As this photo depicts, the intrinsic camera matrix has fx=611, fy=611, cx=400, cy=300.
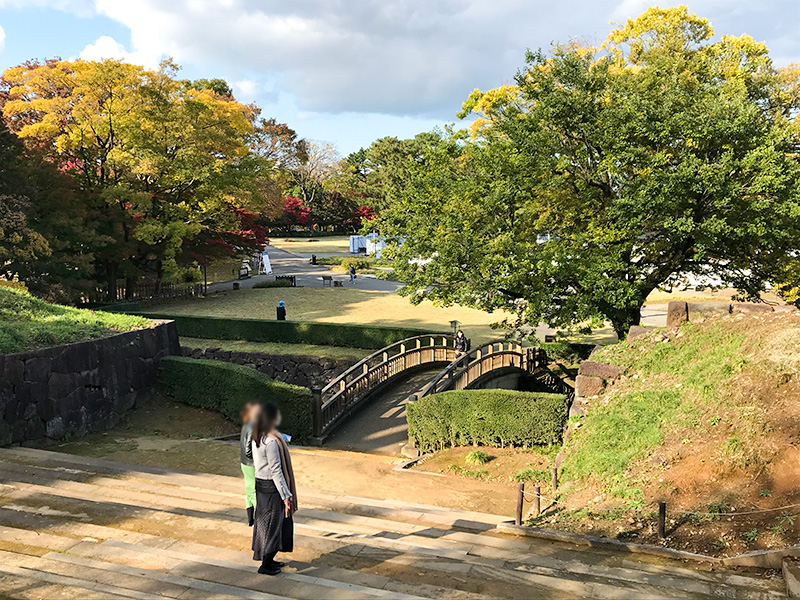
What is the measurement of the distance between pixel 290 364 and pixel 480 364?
8.34 meters

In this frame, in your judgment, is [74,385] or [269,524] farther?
[74,385]

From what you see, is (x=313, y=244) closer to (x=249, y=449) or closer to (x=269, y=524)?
(x=249, y=449)

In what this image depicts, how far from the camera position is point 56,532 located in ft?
21.7

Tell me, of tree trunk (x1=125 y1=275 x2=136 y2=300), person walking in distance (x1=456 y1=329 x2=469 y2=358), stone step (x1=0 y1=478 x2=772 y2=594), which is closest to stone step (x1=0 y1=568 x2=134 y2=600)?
stone step (x1=0 y1=478 x2=772 y2=594)

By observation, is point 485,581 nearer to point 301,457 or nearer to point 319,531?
point 319,531

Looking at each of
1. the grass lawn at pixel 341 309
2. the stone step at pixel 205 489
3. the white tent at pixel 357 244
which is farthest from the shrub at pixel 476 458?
the white tent at pixel 357 244

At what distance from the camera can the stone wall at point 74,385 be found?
40.7 feet

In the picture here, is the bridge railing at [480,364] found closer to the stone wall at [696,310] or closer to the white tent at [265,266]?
A: the stone wall at [696,310]

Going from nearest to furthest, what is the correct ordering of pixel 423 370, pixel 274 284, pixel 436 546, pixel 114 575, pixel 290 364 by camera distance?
pixel 114 575 → pixel 436 546 → pixel 423 370 → pixel 290 364 → pixel 274 284

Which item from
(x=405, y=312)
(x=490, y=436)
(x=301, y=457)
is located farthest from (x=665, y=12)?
(x=301, y=457)

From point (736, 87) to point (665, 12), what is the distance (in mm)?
11926

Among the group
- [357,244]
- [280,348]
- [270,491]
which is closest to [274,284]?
[280,348]

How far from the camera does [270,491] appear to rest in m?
5.96

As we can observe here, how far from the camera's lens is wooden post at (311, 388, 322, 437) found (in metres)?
17.8
